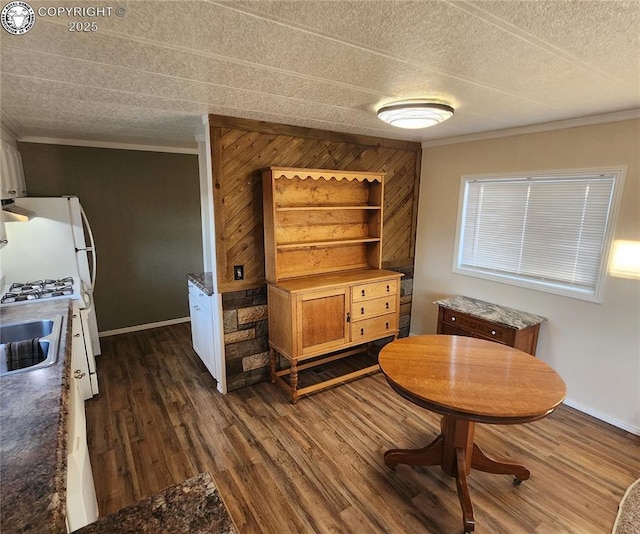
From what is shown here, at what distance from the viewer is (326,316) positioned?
116 inches

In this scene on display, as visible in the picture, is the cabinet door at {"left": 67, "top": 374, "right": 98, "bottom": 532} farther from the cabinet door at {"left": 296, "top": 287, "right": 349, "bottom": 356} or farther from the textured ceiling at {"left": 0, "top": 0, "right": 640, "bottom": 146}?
the cabinet door at {"left": 296, "top": 287, "right": 349, "bottom": 356}

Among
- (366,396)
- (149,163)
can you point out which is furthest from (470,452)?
(149,163)

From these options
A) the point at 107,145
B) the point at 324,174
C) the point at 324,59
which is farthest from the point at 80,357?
the point at 324,59

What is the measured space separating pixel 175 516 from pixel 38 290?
278 cm

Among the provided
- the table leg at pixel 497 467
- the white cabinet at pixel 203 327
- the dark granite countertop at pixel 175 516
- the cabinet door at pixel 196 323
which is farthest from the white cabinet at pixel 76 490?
the table leg at pixel 497 467

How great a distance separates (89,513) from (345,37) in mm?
2260

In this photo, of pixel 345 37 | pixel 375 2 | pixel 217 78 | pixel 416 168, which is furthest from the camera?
pixel 416 168

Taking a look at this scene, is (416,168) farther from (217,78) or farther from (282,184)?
(217,78)

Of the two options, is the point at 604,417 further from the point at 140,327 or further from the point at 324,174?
the point at 140,327

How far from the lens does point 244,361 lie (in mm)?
3117

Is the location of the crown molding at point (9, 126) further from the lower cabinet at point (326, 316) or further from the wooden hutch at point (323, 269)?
the lower cabinet at point (326, 316)

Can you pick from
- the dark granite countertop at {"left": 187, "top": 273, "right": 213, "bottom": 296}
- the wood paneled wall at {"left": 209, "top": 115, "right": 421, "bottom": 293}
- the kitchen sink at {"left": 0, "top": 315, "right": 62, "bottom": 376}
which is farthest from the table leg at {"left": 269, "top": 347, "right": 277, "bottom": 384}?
the kitchen sink at {"left": 0, "top": 315, "right": 62, "bottom": 376}

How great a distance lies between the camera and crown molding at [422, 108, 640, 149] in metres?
2.38

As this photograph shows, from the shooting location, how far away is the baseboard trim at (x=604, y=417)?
8.33ft
